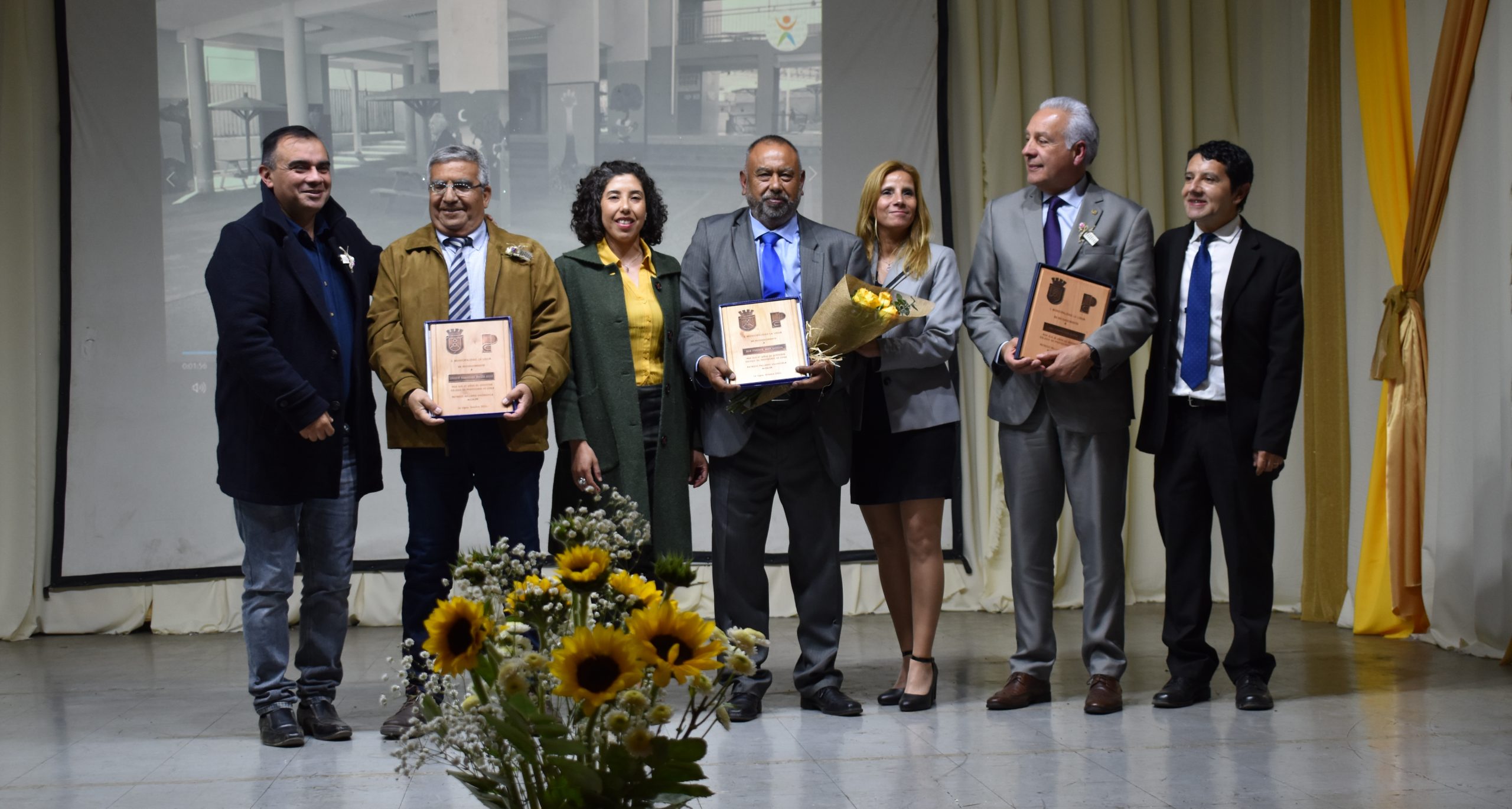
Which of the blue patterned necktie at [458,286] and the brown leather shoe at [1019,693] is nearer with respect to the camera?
the blue patterned necktie at [458,286]

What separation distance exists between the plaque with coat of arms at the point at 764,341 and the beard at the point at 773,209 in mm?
264

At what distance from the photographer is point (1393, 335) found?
455 centimetres

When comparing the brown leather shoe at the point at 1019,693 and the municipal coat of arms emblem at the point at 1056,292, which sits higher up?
the municipal coat of arms emblem at the point at 1056,292

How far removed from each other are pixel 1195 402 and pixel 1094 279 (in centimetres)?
44

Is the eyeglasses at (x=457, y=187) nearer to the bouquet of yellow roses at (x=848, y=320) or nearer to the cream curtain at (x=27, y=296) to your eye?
the bouquet of yellow roses at (x=848, y=320)

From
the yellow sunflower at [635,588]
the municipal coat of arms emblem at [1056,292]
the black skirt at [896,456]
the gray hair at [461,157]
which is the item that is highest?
the gray hair at [461,157]

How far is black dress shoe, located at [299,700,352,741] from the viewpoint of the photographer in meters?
3.25

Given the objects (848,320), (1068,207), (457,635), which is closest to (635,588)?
(457,635)

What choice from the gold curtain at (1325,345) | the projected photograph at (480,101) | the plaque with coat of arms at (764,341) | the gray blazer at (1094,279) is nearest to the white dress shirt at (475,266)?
the plaque with coat of arms at (764,341)

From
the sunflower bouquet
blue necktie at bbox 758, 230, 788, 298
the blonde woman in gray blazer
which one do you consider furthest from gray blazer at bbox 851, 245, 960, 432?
the sunflower bouquet

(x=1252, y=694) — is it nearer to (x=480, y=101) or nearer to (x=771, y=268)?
(x=771, y=268)

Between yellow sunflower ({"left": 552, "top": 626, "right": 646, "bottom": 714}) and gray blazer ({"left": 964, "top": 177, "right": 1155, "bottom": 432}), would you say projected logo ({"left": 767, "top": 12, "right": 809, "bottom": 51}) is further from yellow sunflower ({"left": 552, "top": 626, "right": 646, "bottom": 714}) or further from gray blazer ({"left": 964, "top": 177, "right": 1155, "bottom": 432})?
yellow sunflower ({"left": 552, "top": 626, "right": 646, "bottom": 714})

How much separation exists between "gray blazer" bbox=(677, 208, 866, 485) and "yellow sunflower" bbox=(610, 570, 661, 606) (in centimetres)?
203

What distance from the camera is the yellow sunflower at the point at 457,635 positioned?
129cm
